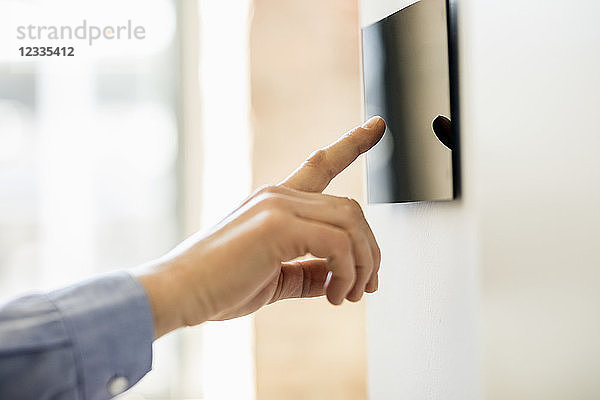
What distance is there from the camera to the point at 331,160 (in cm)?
67

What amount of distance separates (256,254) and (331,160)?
0.51 ft

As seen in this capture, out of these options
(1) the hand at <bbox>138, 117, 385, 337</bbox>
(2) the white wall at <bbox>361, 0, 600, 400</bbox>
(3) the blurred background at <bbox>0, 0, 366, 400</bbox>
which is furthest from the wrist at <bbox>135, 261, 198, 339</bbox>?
(3) the blurred background at <bbox>0, 0, 366, 400</bbox>

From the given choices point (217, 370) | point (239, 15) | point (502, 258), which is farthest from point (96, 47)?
point (502, 258)

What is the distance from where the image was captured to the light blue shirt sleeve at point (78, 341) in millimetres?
463

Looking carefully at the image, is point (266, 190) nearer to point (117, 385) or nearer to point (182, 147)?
point (117, 385)

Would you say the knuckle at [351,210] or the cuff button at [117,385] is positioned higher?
the knuckle at [351,210]

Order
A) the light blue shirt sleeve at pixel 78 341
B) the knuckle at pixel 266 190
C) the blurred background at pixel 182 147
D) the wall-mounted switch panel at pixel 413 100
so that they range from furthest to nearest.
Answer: the blurred background at pixel 182 147 < the wall-mounted switch panel at pixel 413 100 < the knuckle at pixel 266 190 < the light blue shirt sleeve at pixel 78 341

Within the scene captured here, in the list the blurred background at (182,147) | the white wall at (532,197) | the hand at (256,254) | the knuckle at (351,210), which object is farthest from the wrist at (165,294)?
the blurred background at (182,147)

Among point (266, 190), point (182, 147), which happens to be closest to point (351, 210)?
point (266, 190)

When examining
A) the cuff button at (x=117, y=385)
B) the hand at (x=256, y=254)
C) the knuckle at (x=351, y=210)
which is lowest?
the cuff button at (x=117, y=385)

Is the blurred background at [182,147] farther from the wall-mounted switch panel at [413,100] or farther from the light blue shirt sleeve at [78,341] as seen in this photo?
the light blue shirt sleeve at [78,341]

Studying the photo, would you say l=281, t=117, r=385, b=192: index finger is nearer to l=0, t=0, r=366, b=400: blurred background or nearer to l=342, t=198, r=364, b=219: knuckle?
l=342, t=198, r=364, b=219: knuckle

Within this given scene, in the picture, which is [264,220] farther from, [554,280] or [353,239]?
[554,280]

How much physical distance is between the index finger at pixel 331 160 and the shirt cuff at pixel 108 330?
0.58 feet
